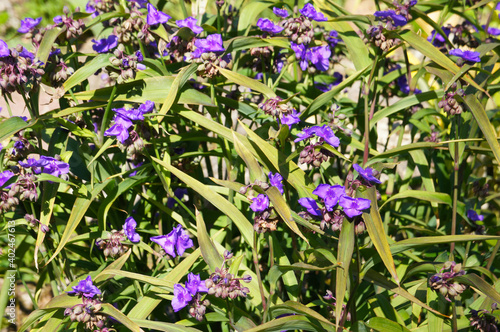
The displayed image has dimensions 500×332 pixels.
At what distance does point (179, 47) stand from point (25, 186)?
0.73 metres

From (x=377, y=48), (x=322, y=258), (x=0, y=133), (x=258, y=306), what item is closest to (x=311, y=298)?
(x=258, y=306)

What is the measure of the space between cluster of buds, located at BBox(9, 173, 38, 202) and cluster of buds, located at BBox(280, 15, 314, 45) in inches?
38.5

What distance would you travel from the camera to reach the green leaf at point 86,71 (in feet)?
5.15

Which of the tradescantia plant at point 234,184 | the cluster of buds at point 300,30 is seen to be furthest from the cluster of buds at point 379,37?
the cluster of buds at point 300,30

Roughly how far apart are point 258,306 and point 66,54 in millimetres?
1151

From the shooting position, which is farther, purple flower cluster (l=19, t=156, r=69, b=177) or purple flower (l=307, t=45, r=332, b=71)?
purple flower (l=307, t=45, r=332, b=71)

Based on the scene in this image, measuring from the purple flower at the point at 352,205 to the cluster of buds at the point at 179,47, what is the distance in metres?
0.84

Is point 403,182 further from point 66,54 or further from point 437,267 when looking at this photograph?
point 66,54

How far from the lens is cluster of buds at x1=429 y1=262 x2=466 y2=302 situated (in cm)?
132

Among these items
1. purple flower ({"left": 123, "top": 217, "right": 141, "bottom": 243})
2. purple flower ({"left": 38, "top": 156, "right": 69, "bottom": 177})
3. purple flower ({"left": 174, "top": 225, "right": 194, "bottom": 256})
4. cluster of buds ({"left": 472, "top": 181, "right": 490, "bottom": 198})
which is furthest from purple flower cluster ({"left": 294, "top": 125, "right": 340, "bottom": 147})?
cluster of buds ({"left": 472, "top": 181, "right": 490, "bottom": 198})

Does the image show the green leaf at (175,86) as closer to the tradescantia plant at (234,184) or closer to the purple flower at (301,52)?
the tradescantia plant at (234,184)

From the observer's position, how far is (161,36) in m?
1.76

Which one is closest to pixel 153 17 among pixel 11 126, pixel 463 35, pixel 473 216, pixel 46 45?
pixel 46 45

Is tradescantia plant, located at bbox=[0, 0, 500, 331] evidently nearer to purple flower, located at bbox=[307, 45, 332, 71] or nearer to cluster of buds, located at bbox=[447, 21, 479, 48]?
purple flower, located at bbox=[307, 45, 332, 71]
